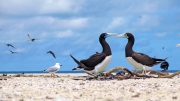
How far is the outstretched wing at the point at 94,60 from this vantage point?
13.4m

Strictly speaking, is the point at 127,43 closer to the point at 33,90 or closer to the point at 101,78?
the point at 101,78

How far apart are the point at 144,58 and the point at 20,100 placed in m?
7.56

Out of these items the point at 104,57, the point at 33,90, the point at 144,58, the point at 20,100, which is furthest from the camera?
the point at 144,58

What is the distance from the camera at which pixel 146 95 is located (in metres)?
8.54

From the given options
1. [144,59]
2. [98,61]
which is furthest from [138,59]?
[98,61]

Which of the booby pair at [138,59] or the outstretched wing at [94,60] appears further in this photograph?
the booby pair at [138,59]

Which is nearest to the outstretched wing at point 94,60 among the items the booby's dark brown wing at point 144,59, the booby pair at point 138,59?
the booby pair at point 138,59

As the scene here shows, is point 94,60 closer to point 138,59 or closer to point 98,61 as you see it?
point 98,61

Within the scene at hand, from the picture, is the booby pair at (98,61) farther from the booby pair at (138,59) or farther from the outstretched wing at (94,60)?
the booby pair at (138,59)

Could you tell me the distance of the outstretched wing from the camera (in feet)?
44.1

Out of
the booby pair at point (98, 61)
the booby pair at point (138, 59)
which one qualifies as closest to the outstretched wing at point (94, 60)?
the booby pair at point (98, 61)

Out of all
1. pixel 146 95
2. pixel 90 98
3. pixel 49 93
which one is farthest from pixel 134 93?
pixel 49 93

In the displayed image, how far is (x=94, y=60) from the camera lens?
13.5 meters

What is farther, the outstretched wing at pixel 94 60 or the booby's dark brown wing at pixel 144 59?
the booby's dark brown wing at pixel 144 59
